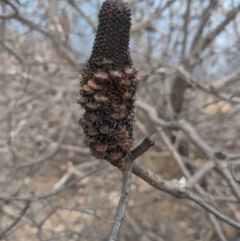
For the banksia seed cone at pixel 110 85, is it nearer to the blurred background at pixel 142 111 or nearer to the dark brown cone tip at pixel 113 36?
the dark brown cone tip at pixel 113 36

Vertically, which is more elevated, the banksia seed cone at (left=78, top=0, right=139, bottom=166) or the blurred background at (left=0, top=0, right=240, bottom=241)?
the blurred background at (left=0, top=0, right=240, bottom=241)

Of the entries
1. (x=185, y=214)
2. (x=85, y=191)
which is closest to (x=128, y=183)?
(x=185, y=214)

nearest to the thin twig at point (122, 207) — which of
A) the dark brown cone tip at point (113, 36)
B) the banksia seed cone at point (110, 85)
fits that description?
the banksia seed cone at point (110, 85)

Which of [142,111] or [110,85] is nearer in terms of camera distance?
[110,85]

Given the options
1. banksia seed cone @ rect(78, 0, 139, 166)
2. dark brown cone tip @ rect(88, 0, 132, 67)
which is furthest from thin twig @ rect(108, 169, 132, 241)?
dark brown cone tip @ rect(88, 0, 132, 67)

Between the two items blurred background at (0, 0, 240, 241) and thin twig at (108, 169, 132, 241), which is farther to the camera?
blurred background at (0, 0, 240, 241)

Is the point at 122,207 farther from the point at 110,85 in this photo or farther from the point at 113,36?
the point at 113,36

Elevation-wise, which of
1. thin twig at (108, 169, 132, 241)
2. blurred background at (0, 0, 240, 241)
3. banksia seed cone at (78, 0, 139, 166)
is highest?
blurred background at (0, 0, 240, 241)

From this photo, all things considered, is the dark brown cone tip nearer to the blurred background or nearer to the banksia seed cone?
the banksia seed cone

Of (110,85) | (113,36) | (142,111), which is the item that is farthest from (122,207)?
(142,111)
